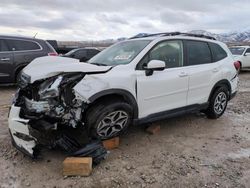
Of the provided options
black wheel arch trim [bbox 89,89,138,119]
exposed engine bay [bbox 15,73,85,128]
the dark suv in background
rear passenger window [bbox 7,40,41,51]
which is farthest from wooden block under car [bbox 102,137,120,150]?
rear passenger window [bbox 7,40,41,51]

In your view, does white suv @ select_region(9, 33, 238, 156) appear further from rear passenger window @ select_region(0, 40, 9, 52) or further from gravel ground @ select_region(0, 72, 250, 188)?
rear passenger window @ select_region(0, 40, 9, 52)

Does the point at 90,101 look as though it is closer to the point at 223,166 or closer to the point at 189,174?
the point at 189,174

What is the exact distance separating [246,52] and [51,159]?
1491cm

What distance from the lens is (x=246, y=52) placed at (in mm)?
16312

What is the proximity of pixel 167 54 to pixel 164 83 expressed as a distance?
60 cm

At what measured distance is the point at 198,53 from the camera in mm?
5559

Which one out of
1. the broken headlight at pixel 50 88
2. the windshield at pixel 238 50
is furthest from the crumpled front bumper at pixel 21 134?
the windshield at pixel 238 50

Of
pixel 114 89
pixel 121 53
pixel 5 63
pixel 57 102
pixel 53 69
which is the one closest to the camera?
pixel 57 102

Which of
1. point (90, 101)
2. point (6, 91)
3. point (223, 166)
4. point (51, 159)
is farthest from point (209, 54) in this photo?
point (6, 91)

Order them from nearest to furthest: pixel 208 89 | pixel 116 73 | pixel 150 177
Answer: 1. pixel 150 177
2. pixel 116 73
3. pixel 208 89

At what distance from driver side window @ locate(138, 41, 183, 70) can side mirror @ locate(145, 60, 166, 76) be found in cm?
13

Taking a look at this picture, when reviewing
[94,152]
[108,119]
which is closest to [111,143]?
[108,119]

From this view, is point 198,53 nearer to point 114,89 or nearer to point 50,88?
point 114,89

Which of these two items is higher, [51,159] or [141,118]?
[141,118]
